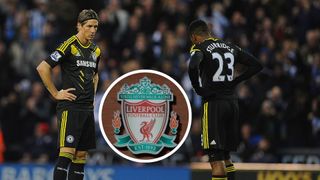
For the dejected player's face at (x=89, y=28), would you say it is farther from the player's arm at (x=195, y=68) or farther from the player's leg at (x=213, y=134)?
the player's leg at (x=213, y=134)

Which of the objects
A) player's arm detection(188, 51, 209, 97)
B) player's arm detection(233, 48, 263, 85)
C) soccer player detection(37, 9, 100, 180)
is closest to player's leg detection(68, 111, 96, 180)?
soccer player detection(37, 9, 100, 180)

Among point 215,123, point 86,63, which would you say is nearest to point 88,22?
point 86,63

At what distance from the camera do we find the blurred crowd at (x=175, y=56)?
18.3 metres

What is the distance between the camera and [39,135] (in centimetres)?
1862

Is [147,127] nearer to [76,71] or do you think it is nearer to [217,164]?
[217,164]

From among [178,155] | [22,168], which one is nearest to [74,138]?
[22,168]

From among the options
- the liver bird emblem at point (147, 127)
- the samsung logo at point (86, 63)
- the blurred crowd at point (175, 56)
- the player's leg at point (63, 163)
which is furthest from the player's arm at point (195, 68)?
the blurred crowd at point (175, 56)

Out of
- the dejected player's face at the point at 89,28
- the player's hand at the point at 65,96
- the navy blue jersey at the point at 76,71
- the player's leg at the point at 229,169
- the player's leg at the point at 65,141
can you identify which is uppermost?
the dejected player's face at the point at 89,28

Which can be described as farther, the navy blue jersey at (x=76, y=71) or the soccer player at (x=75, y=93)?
the navy blue jersey at (x=76, y=71)

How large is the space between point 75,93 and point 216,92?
1638mm

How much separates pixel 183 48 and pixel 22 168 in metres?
5.03

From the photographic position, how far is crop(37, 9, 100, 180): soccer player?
1143cm

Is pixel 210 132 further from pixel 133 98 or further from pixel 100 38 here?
pixel 100 38

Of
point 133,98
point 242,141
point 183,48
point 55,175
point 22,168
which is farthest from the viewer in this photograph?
point 183,48
